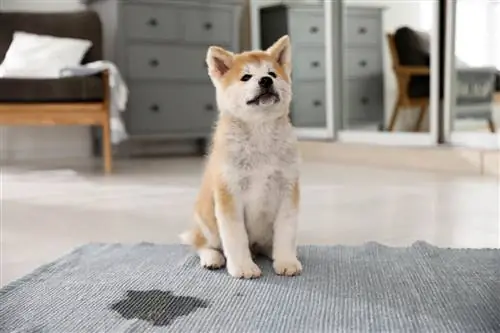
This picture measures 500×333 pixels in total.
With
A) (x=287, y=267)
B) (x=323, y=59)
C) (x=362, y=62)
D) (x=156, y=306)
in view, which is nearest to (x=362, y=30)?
(x=362, y=62)

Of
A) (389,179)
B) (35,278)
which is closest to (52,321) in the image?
(35,278)

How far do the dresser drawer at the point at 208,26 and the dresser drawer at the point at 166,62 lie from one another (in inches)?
3.2

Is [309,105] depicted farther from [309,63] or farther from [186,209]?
[186,209]

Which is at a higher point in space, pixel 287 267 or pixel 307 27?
pixel 307 27

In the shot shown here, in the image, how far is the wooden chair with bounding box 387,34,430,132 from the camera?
153 inches

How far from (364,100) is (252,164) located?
10.7 feet

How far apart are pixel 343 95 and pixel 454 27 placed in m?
1.14

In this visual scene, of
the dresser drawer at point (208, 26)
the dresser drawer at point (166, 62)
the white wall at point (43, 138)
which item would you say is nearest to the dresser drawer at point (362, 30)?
the dresser drawer at point (208, 26)

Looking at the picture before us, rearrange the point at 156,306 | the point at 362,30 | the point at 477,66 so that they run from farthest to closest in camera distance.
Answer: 1. the point at 362,30
2. the point at 477,66
3. the point at 156,306

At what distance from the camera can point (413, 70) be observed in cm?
403

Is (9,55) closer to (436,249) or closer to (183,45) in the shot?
(183,45)

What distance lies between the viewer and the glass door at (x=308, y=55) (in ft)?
14.8

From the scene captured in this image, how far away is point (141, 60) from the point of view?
4.42 metres

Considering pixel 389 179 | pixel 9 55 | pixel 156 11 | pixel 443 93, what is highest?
pixel 156 11
